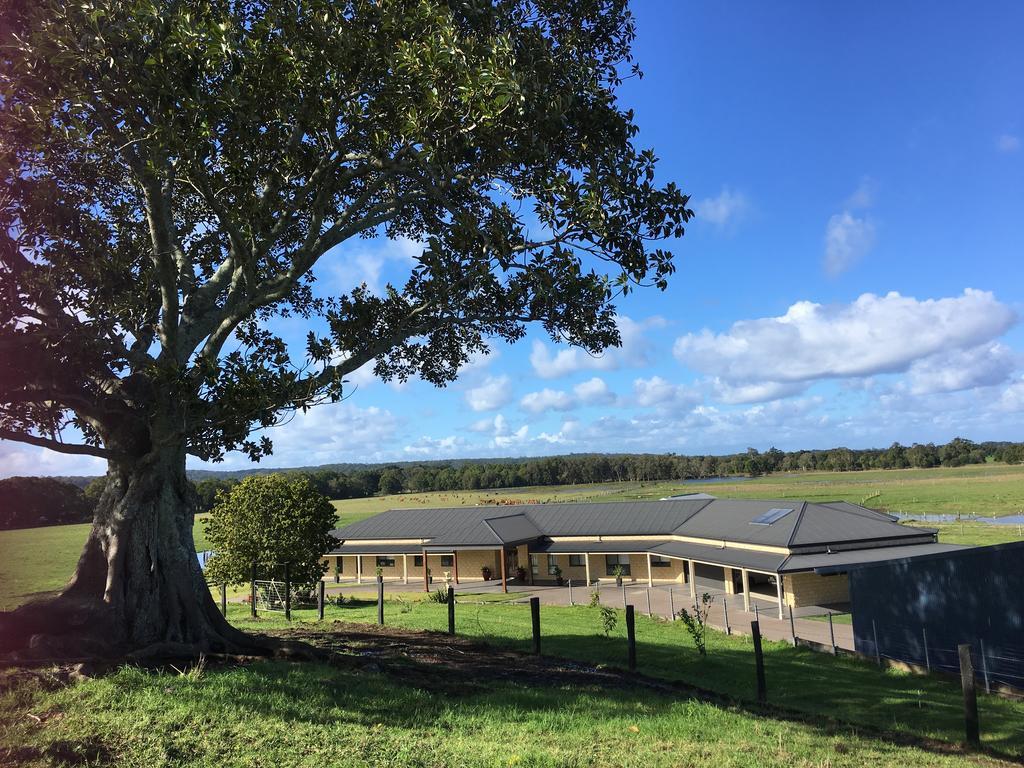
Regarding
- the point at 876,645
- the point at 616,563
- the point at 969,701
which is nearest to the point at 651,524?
the point at 616,563

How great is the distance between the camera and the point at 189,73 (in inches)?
311

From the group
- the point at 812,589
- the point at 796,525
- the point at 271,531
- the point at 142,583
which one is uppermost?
the point at 142,583

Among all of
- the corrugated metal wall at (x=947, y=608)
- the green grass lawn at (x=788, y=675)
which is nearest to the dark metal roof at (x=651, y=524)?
the corrugated metal wall at (x=947, y=608)

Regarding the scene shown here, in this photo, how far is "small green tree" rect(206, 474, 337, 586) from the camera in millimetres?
27688

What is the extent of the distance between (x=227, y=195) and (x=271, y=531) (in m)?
21.2

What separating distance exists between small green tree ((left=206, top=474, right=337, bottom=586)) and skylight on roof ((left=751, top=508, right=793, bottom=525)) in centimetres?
2459

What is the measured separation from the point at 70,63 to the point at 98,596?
24.7 feet

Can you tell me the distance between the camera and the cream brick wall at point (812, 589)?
3169 centimetres

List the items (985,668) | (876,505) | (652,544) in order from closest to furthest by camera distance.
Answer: (985,668) < (652,544) < (876,505)

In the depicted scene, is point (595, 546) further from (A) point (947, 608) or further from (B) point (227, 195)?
(B) point (227, 195)

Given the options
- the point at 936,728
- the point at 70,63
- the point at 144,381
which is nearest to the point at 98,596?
the point at 144,381

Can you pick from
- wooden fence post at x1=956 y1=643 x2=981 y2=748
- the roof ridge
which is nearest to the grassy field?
wooden fence post at x1=956 y1=643 x2=981 y2=748

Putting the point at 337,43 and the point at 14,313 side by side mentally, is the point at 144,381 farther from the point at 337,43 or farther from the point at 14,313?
the point at 337,43

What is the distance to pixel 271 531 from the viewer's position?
91.9ft
